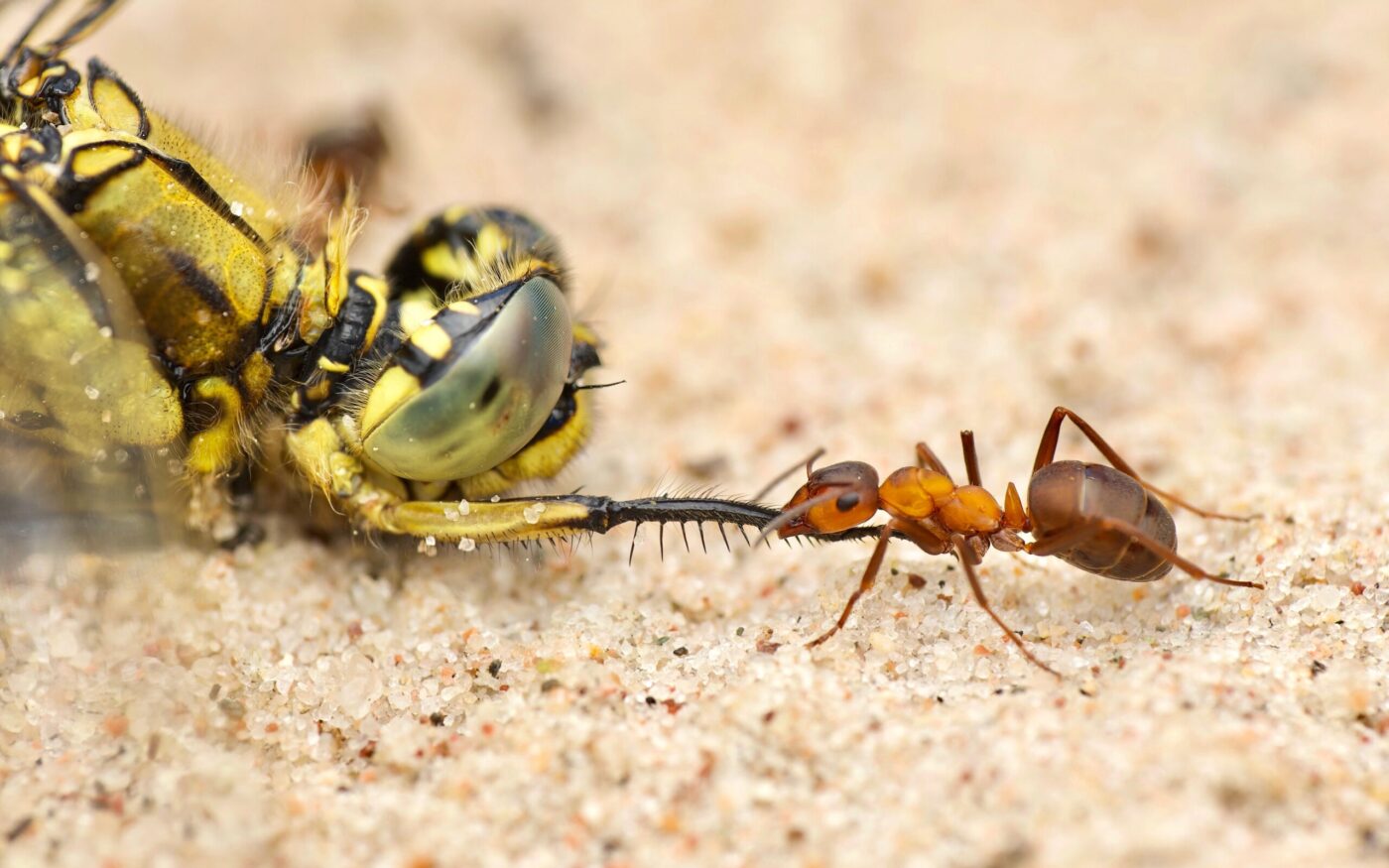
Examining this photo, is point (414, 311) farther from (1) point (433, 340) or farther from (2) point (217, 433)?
(2) point (217, 433)

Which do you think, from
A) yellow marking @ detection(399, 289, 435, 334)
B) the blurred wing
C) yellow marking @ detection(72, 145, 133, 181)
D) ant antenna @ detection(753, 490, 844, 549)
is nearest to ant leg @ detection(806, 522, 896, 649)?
ant antenna @ detection(753, 490, 844, 549)

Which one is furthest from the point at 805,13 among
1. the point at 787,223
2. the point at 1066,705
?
the point at 1066,705

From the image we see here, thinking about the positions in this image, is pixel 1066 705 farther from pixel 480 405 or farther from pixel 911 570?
pixel 480 405

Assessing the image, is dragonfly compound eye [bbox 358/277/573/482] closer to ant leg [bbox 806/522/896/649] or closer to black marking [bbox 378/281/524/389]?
black marking [bbox 378/281/524/389]

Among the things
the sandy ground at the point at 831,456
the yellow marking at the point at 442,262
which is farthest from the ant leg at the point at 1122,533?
the yellow marking at the point at 442,262

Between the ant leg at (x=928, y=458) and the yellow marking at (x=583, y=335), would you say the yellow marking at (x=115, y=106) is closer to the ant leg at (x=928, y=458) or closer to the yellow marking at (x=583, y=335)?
the yellow marking at (x=583, y=335)

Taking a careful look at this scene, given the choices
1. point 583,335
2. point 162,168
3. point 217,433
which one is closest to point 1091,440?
point 583,335
